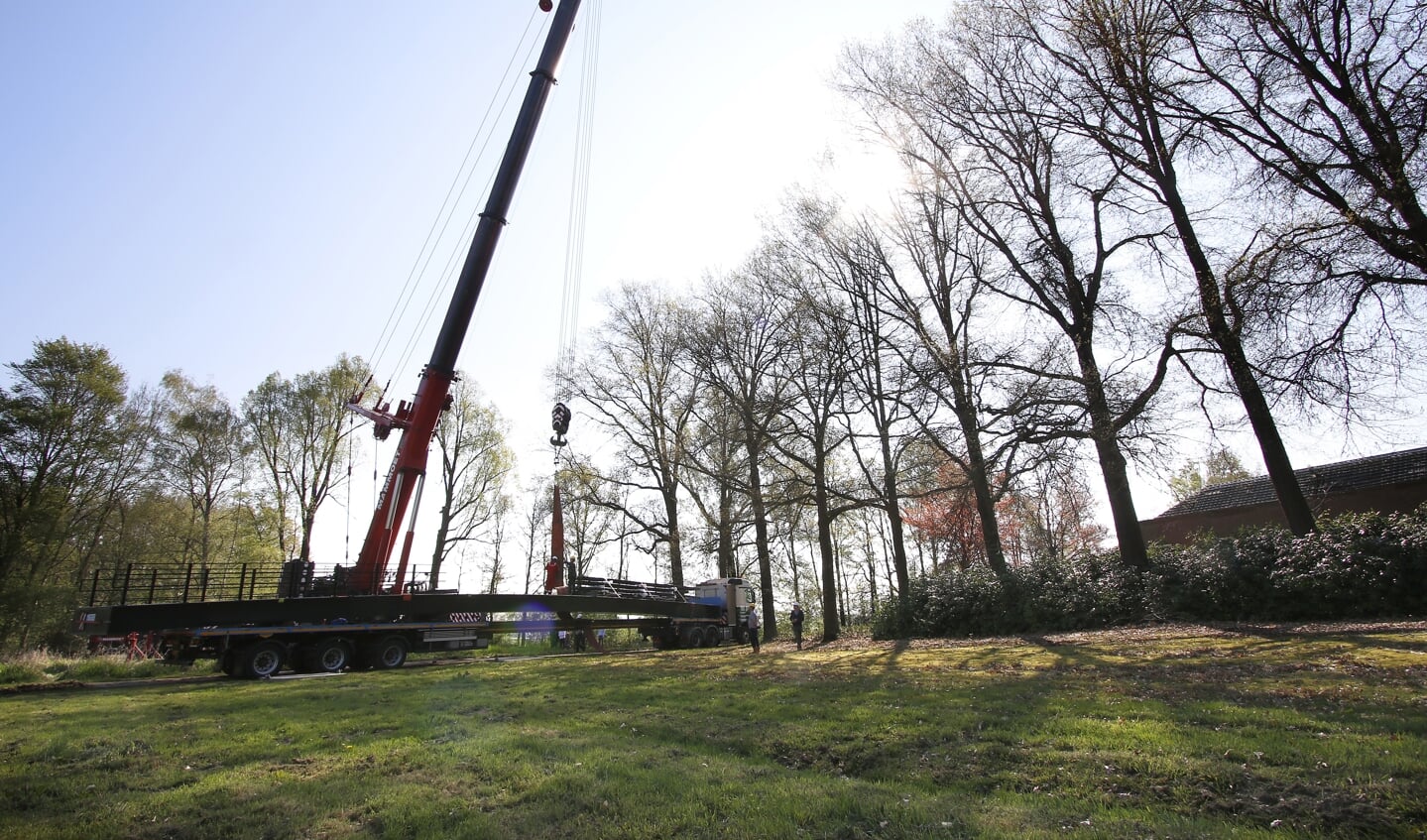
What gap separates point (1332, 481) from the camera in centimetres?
3128

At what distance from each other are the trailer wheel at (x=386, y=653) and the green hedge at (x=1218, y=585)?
611 inches

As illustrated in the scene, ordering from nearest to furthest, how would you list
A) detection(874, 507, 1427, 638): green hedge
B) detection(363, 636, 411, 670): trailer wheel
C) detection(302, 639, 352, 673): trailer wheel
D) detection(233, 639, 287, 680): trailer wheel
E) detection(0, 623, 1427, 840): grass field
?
detection(0, 623, 1427, 840): grass field < detection(874, 507, 1427, 638): green hedge < detection(233, 639, 287, 680): trailer wheel < detection(302, 639, 352, 673): trailer wheel < detection(363, 636, 411, 670): trailer wheel

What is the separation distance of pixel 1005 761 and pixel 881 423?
66.7 ft

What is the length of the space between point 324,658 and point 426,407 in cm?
666

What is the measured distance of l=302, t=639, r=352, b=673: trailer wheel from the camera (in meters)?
17.4

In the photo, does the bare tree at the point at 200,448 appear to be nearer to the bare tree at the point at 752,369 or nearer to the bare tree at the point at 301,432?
the bare tree at the point at 301,432

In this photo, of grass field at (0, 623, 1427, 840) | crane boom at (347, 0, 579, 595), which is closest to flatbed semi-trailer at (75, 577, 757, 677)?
crane boom at (347, 0, 579, 595)

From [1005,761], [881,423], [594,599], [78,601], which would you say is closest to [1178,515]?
[881,423]

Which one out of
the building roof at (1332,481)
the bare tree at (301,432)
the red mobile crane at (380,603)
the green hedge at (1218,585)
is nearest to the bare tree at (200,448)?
the bare tree at (301,432)

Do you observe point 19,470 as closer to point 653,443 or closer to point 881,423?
point 653,443

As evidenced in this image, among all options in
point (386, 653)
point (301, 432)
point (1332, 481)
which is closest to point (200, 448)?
point (301, 432)

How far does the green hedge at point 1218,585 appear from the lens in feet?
48.9

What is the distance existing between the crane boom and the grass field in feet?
22.3

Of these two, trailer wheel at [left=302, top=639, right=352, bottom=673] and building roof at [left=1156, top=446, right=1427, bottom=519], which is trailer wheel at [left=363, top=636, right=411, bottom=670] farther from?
building roof at [left=1156, top=446, right=1427, bottom=519]
